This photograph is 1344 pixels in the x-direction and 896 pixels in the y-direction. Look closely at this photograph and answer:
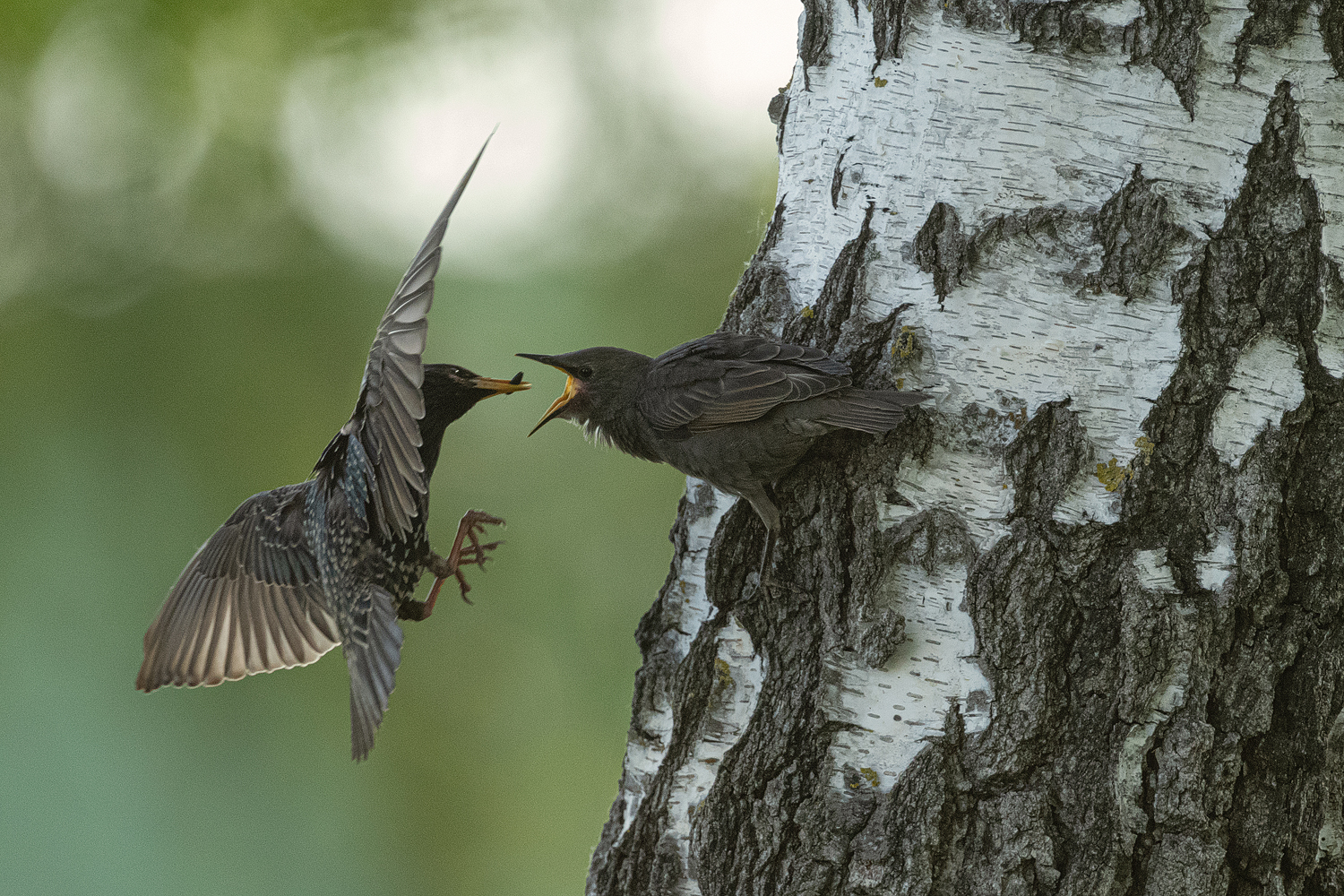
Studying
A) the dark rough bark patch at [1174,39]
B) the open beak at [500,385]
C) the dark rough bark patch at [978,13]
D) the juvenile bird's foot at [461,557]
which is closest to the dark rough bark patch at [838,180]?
the dark rough bark patch at [978,13]

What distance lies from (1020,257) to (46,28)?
255 inches

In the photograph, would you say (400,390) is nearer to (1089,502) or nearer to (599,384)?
(599,384)

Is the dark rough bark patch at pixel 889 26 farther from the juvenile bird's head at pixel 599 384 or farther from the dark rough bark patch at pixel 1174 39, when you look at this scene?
the juvenile bird's head at pixel 599 384

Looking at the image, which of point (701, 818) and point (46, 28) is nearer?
point (701, 818)

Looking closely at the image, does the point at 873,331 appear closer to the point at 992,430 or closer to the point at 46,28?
the point at 992,430

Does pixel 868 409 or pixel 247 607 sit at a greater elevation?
pixel 868 409

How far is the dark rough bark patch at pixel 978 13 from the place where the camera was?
6.02ft

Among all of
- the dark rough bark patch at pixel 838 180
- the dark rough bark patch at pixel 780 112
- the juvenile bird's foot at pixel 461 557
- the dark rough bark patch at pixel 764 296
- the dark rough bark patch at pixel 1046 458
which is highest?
the dark rough bark patch at pixel 780 112

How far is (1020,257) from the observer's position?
1.82 m

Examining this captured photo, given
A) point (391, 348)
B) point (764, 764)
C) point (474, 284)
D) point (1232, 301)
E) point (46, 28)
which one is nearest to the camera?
point (1232, 301)

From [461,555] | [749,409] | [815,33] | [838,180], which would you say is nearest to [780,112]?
[815,33]

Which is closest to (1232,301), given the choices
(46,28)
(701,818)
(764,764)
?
(764,764)

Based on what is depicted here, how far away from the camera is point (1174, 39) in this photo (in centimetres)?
175

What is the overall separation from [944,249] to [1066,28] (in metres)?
0.43
